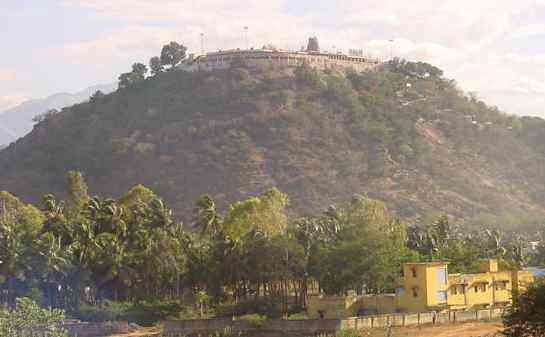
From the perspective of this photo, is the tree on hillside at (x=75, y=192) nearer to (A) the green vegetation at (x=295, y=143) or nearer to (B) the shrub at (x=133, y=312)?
(A) the green vegetation at (x=295, y=143)

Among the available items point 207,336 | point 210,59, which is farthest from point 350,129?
point 207,336

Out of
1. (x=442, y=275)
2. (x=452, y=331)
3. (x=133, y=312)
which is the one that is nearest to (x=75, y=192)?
(x=133, y=312)

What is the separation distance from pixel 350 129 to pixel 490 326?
79.8 m

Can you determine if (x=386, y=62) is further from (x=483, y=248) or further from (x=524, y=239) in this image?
(x=483, y=248)

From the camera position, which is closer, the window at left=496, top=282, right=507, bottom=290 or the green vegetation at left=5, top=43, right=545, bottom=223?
the window at left=496, top=282, right=507, bottom=290

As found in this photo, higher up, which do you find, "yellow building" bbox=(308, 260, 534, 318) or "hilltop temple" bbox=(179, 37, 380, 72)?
"hilltop temple" bbox=(179, 37, 380, 72)

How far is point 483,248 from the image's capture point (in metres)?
94.7

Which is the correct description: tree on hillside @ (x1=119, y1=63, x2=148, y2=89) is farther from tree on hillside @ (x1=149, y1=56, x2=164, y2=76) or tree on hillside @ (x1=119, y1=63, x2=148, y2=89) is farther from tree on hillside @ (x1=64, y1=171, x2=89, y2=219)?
tree on hillside @ (x1=64, y1=171, x2=89, y2=219)

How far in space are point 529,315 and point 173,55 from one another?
125 meters

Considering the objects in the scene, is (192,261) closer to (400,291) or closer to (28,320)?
(400,291)

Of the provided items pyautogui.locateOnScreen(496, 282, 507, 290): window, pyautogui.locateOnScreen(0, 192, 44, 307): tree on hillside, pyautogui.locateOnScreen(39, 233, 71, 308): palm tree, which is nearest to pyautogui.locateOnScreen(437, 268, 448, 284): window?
pyautogui.locateOnScreen(496, 282, 507, 290): window

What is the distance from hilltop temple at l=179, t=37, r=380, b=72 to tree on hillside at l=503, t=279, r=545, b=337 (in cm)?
11433

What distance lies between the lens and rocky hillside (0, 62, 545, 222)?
13550 centimetres

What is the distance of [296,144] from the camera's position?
142 m
